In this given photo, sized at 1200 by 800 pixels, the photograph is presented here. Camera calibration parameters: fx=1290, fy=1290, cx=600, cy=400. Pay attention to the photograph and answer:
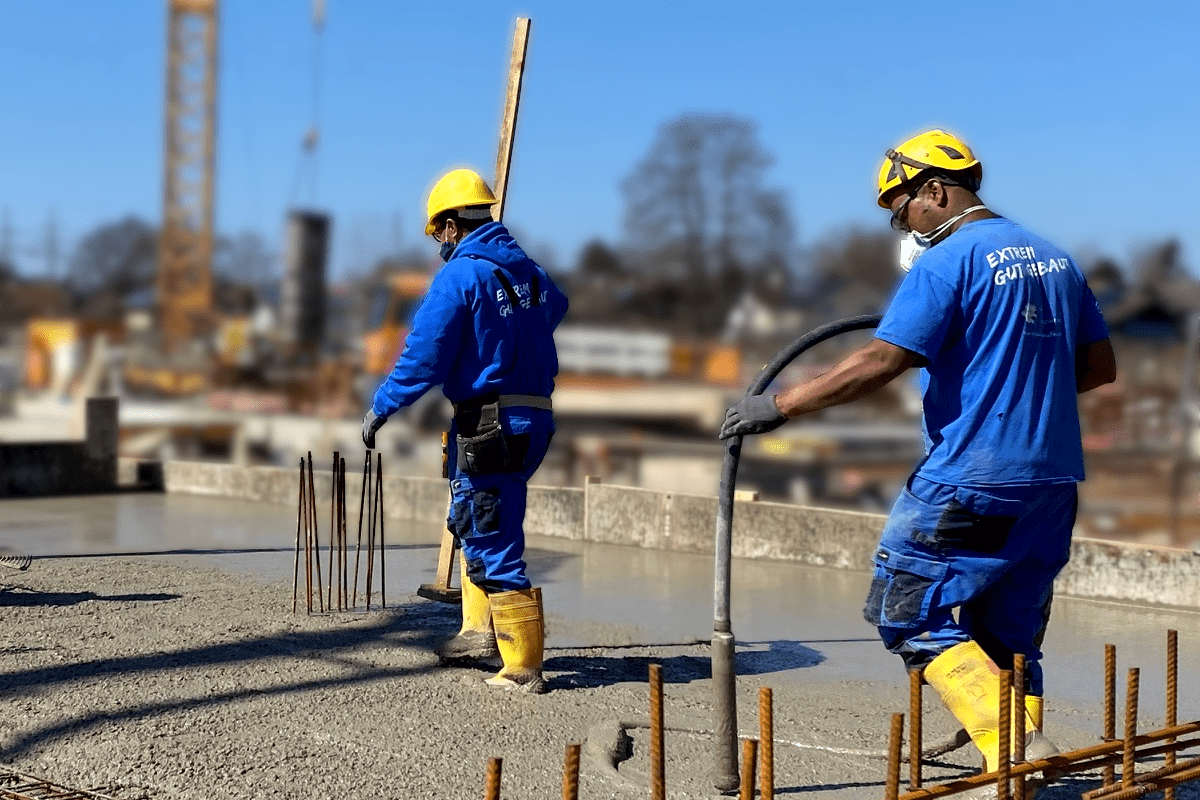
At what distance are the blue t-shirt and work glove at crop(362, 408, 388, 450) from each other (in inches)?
95.3

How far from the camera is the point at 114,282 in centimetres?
2848

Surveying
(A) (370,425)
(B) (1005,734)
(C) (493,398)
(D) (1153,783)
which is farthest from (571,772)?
(A) (370,425)

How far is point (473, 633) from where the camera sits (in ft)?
18.1

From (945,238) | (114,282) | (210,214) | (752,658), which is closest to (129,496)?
(752,658)

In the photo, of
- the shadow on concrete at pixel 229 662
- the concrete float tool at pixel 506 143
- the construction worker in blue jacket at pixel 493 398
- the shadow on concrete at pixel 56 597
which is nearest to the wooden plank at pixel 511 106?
the concrete float tool at pixel 506 143

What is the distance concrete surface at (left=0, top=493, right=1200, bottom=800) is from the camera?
402 centimetres

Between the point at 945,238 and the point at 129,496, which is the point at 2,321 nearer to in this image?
the point at 129,496

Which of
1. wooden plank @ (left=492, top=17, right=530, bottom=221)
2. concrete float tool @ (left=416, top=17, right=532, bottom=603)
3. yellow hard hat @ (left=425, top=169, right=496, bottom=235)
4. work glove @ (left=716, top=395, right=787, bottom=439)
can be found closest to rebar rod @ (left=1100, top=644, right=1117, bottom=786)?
work glove @ (left=716, top=395, right=787, bottom=439)

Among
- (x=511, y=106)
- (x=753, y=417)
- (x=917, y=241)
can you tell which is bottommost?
(x=753, y=417)

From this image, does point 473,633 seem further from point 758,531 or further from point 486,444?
point 758,531

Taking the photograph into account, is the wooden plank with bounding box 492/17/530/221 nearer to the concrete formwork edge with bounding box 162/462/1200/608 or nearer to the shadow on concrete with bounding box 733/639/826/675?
the shadow on concrete with bounding box 733/639/826/675

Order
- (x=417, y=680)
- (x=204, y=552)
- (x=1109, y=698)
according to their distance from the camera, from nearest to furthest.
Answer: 1. (x=1109, y=698)
2. (x=417, y=680)
3. (x=204, y=552)

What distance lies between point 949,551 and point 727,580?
1.99 feet

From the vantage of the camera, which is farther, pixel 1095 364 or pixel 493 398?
pixel 493 398
